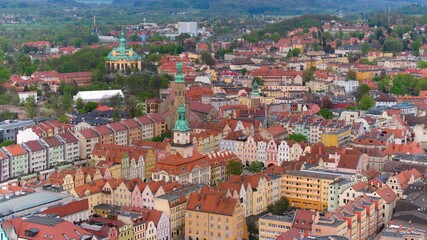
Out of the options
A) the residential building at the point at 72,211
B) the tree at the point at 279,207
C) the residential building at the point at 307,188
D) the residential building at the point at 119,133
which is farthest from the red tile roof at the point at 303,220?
the residential building at the point at 119,133

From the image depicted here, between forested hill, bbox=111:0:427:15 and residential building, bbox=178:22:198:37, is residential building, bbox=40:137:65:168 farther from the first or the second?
forested hill, bbox=111:0:427:15

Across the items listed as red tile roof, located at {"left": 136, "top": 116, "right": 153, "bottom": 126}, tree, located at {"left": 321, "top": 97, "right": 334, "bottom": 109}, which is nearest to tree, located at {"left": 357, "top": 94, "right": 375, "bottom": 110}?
tree, located at {"left": 321, "top": 97, "right": 334, "bottom": 109}

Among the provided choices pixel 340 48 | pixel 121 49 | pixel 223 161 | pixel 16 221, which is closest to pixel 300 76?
pixel 121 49

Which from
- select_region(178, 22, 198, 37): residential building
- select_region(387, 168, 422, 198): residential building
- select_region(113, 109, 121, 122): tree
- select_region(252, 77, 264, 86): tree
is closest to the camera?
select_region(387, 168, 422, 198): residential building

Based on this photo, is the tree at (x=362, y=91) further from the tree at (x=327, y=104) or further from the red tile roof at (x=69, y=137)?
the red tile roof at (x=69, y=137)

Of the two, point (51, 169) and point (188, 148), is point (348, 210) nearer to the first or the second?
point (188, 148)
